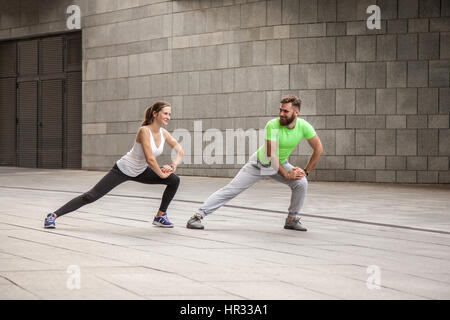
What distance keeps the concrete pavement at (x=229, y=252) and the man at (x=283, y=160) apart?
306 millimetres

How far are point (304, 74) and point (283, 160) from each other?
1104cm

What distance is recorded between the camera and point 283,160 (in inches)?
349

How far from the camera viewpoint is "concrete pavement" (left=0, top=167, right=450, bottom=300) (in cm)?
523

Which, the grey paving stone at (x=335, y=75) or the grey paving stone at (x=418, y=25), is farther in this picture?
the grey paving stone at (x=335, y=75)

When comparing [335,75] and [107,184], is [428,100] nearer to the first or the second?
[335,75]

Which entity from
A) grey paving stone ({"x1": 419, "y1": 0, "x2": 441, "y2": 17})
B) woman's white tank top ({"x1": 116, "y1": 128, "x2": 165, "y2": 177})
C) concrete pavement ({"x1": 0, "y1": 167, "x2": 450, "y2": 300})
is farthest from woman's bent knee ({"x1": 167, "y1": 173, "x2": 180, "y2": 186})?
grey paving stone ({"x1": 419, "y1": 0, "x2": 441, "y2": 17})

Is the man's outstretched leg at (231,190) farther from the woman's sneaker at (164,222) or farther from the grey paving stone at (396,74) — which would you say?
the grey paving stone at (396,74)

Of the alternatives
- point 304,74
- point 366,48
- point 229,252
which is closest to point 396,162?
point 366,48

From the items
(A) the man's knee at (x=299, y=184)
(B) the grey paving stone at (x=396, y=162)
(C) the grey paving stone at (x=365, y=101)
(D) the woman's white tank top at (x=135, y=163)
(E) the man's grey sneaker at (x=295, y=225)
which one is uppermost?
(C) the grey paving stone at (x=365, y=101)

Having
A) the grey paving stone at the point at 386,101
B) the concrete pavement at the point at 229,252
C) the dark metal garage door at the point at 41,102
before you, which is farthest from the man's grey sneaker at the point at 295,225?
the dark metal garage door at the point at 41,102

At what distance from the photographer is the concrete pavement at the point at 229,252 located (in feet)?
17.1

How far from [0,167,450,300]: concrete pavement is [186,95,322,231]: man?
12.0 inches
